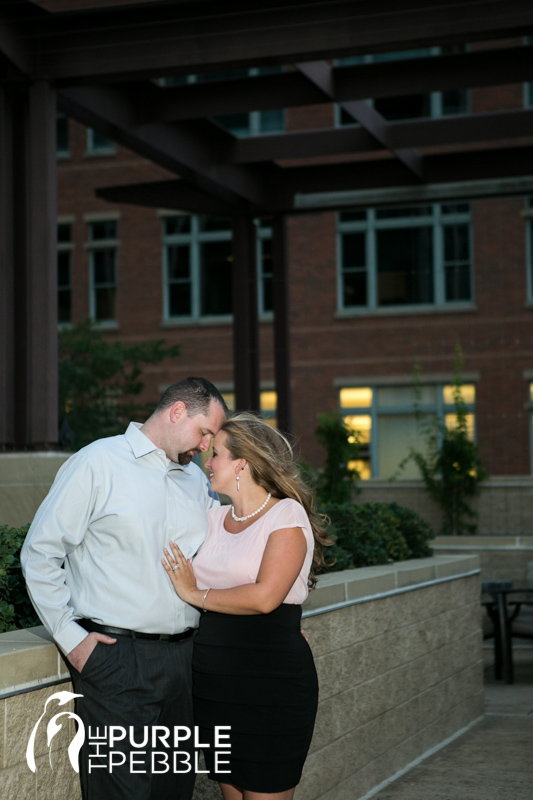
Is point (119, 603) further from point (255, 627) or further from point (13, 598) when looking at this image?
point (13, 598)

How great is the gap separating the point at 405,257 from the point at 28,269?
14517 mm

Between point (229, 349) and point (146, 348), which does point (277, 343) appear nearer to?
point (146, 348)

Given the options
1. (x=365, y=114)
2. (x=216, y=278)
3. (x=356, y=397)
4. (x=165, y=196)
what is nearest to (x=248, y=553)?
(x=365, y=114)

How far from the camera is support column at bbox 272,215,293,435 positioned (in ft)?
46.4

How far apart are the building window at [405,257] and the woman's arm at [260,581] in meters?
19.1

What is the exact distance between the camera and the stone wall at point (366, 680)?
333 cm

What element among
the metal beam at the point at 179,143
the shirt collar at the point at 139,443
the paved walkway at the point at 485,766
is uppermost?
the metal beam at the point at 179,143

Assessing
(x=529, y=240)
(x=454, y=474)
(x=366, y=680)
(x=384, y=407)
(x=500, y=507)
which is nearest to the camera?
(x=366, y=680)

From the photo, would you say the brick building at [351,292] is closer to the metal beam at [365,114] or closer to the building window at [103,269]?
the building window at [103,269]

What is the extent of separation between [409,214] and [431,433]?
24.0 feet

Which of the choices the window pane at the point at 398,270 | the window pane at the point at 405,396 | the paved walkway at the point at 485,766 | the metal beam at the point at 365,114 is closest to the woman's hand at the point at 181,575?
the paved walkway at the point at 485,766

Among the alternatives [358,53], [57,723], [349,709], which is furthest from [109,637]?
[358,53]

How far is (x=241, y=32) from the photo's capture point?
898 cm

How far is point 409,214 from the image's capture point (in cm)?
2292
